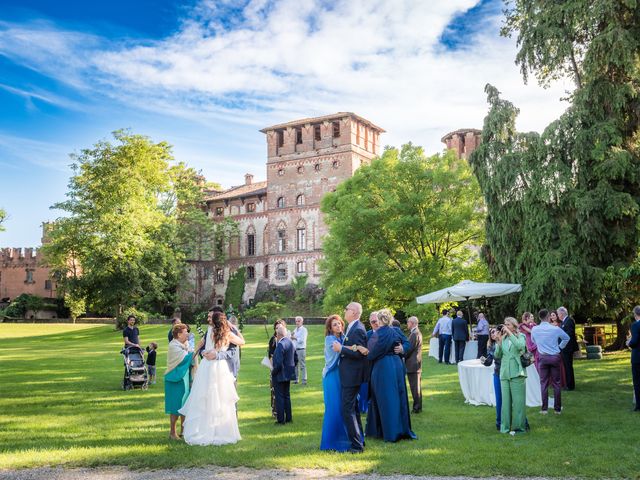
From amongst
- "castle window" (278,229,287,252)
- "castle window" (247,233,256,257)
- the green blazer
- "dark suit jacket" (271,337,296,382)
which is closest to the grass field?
"dark suit jacket" (271,337,296,382)

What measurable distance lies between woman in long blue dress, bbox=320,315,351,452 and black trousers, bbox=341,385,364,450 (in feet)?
0.31

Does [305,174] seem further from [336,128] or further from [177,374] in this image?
[177,374]

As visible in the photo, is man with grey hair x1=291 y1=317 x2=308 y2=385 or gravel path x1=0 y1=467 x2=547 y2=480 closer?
gravel path x1=0 y1=467 x2=547 y2=480

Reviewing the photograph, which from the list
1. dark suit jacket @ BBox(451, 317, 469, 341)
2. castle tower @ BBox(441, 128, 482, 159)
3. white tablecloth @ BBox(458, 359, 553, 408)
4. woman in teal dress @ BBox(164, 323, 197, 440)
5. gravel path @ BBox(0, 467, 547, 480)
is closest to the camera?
gravel path @ BBox(0, 467, 547, 480)

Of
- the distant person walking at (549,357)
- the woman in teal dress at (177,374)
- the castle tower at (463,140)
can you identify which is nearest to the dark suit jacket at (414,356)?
the distant person walking at (549,357)

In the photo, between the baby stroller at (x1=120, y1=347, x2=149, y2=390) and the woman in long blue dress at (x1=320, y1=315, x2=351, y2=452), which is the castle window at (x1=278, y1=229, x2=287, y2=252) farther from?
the woman in long blue dress at (x1=320, y1=315, x2=351, y2=452)

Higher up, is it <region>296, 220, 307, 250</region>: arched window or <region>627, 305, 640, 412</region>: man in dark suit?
<region>296, 220, 307, 250</region>: arched window

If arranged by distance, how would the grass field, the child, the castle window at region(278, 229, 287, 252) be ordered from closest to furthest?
the grass field < the child < the castle window at region(278, 229, 287, 252)

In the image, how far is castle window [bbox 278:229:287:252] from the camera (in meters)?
56.4

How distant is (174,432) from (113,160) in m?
38.2

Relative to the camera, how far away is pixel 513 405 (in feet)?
29.6

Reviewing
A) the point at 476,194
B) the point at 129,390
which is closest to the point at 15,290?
the point at 476,194

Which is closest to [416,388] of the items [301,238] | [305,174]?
[301,238]

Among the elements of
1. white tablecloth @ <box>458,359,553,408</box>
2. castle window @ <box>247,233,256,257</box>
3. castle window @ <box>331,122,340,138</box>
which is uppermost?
castle window @ <box>331,122,340,138</box>
